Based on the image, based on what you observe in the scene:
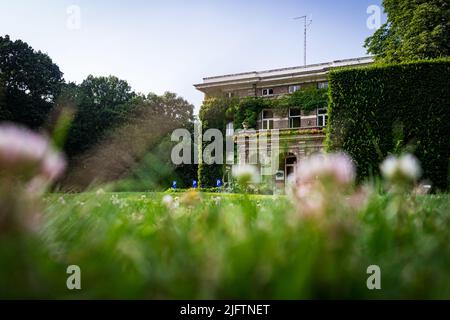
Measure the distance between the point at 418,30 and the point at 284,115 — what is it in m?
9.28

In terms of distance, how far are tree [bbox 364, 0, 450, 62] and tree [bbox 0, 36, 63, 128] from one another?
24.2m

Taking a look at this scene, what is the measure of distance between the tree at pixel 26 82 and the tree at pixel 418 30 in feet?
79.4

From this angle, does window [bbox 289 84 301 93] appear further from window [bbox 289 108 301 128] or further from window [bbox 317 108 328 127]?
window [bbox 317 108 328 127]

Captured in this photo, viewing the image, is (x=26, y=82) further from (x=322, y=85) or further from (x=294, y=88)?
(x=322, y=85)

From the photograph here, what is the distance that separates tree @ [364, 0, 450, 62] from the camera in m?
17.4

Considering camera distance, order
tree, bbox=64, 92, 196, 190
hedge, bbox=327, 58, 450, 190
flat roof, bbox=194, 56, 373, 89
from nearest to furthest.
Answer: hedge, bbox=327, 58, 450, 190 < flat roof, bbox=194, 56, 373, 89 < tree, bbox=64, 92, 196, 190

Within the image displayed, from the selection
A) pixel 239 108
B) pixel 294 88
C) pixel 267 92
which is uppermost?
pixel 294 88

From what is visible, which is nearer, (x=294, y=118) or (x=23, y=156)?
(x=23, y=156)

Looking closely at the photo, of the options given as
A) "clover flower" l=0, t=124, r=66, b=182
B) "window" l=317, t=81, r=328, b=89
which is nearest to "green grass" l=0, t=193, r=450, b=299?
"clover flower" l=0, t=124, r=66, b=182

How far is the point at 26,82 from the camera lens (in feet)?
97.3

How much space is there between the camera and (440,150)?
1278 cm

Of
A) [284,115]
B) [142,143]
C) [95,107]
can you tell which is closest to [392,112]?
[284,115]
